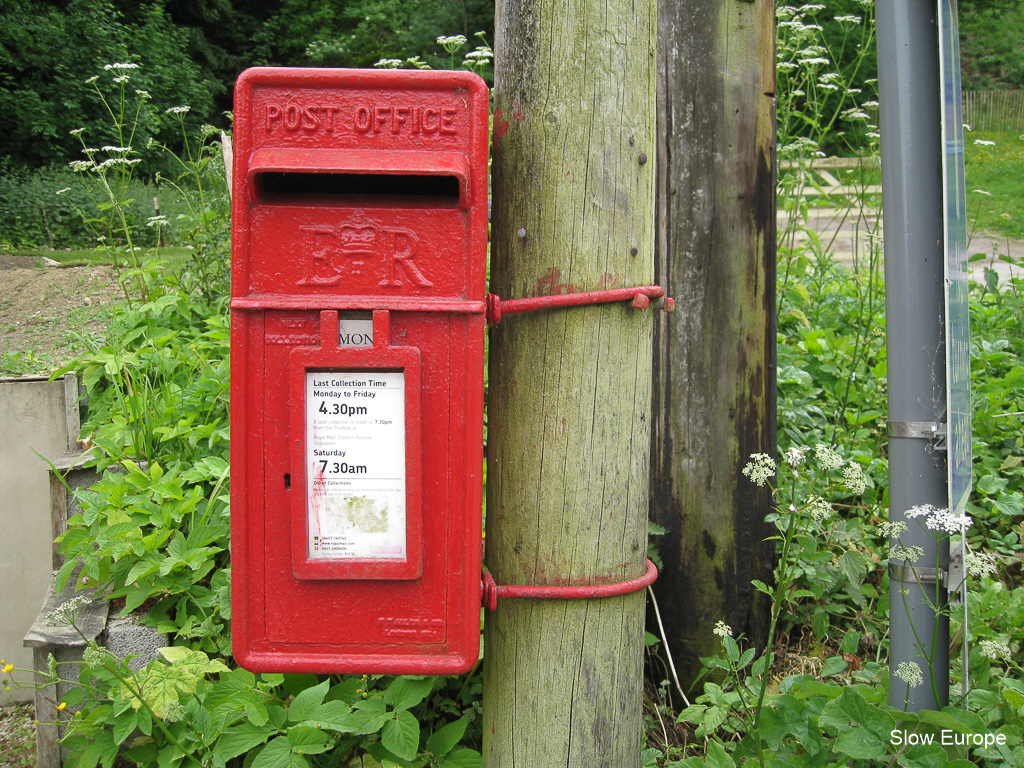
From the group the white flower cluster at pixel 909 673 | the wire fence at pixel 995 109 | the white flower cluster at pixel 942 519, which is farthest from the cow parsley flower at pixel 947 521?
the wire fence at pixel 995 109

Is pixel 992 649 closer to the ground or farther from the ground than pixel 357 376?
closer to the ground

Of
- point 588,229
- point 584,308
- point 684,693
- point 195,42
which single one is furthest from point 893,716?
point 195,42

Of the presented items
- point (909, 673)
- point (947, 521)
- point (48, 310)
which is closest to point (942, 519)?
point (947, 521)

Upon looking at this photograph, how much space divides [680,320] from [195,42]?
18.2 metres

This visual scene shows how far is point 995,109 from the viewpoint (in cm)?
2388

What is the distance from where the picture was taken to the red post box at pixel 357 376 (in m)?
1.30

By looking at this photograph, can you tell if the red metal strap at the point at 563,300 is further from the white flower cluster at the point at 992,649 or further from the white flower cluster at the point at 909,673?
the white flower cluster at the point at 992,649

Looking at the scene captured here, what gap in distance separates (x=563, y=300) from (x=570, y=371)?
138mm

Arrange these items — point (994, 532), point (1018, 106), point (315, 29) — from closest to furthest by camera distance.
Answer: point (994, 532)
point (315, 29)
point (1018, 106)

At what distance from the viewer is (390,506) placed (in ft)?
4.46

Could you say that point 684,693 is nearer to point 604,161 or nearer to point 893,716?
point 893,716

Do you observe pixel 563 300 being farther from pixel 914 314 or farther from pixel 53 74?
pixel 53 74

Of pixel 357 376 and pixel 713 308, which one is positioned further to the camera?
pixel 713 308

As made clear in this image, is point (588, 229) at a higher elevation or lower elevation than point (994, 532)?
higher
